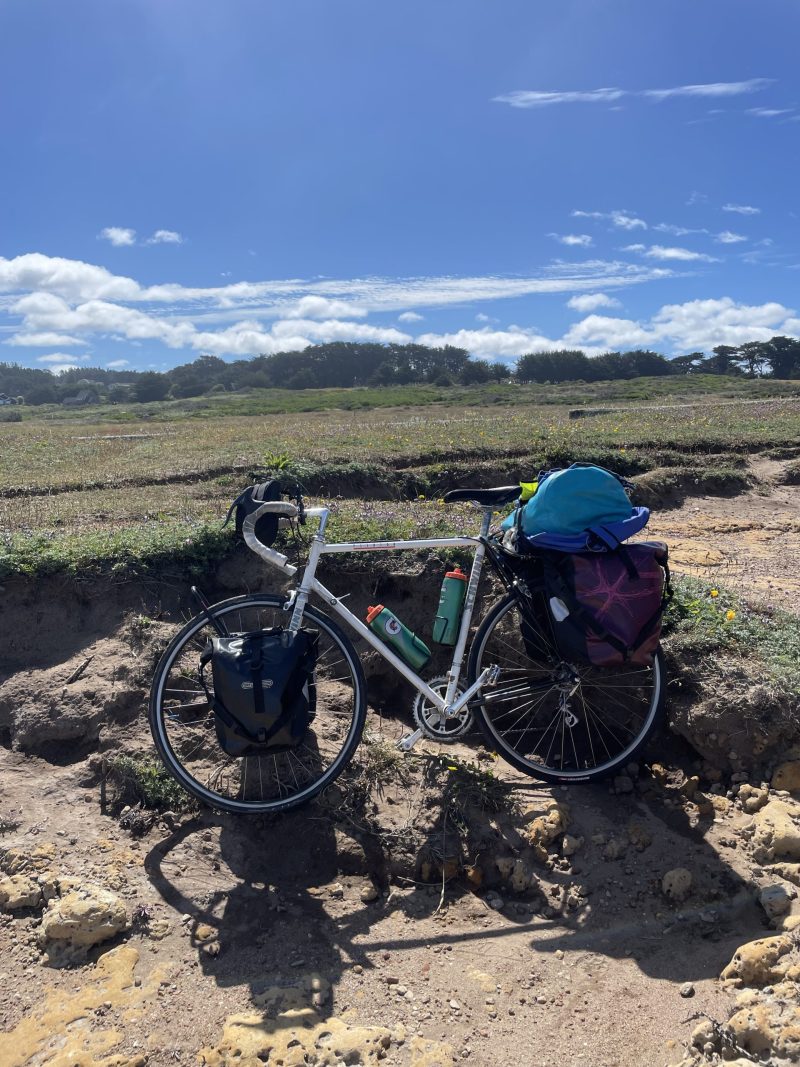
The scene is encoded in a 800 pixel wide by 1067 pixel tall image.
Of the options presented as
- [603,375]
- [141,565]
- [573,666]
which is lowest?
[573,666]

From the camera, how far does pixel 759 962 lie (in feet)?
9.75

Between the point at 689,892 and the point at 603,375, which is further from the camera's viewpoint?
the point at 603,375

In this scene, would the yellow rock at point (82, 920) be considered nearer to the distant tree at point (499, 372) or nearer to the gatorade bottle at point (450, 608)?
the gatorade bottle at point (450, 608)

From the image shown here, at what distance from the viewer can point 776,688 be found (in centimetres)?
428

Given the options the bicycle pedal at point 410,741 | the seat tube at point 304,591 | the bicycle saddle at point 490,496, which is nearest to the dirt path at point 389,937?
the bicycle pedal at point 410,741

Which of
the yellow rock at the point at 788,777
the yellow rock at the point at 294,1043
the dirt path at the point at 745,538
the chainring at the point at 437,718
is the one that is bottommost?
the yellow rock at the point at 294,1043

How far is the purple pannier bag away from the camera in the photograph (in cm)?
408

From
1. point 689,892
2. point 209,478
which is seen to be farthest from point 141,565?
point 209,478

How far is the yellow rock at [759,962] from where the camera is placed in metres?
2.94

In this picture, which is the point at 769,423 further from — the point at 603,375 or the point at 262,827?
the point at 603,375

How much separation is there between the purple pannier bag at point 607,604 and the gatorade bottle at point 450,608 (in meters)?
0.53

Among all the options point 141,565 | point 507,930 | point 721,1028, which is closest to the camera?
point 721,1028

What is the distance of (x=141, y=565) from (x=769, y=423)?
1599 cm

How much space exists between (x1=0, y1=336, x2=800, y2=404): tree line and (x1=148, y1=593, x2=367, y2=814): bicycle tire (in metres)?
84.5
